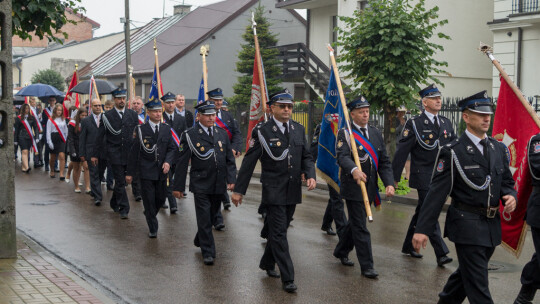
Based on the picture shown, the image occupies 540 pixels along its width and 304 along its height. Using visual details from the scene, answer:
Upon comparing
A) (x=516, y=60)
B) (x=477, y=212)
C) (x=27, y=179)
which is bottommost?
(x=27, y=179)

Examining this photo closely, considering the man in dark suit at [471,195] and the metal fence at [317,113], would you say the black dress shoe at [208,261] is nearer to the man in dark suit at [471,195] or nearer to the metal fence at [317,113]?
the man in dark suit at [471,195]

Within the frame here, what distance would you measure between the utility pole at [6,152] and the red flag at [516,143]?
17.8 ft

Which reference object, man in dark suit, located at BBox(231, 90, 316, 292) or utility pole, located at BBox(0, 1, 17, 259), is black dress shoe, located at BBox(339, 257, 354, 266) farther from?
utility pole, located at BBox(0, 1, 17, 259)

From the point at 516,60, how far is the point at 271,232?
16292 millimetres

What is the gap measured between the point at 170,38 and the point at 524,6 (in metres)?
27.5

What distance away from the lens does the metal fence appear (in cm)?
2002

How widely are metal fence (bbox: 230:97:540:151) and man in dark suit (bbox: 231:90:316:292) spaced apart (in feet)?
27.7

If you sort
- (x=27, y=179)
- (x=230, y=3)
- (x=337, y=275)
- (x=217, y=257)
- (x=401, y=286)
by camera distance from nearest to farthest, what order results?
(x=401, y=286) < (x=337, y=275) < (x=217, y=257) < (x=27, y=179) < (x=230, y=3)

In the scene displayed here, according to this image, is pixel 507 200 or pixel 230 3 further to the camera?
pixel 230 3

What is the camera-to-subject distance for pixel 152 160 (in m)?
10.8

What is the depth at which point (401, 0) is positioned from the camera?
51.9 feet

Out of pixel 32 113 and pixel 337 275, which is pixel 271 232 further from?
pixel 32 113

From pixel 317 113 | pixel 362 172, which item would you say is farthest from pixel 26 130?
pixel 362 172

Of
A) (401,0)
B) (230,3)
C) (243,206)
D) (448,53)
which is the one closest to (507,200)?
(243,206)
